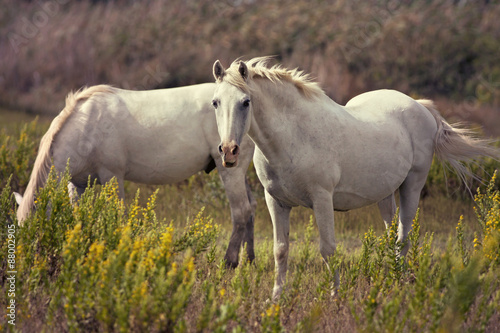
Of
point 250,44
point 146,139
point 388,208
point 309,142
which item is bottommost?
point 250,44

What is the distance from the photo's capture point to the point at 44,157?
551 centimetres

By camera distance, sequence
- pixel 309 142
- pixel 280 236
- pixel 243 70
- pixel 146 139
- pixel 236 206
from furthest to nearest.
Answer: pixel 236 206, pixel 146 139, pixel 280 236, pixel 309 142, pixel 243 70

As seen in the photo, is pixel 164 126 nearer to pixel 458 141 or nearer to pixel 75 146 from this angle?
pixel 75 146

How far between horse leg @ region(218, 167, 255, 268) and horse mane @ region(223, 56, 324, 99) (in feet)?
6.17

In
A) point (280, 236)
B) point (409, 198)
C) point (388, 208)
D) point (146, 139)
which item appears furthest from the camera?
point (146, 139)

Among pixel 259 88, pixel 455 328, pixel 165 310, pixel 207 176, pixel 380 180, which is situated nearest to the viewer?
pixel 455 328

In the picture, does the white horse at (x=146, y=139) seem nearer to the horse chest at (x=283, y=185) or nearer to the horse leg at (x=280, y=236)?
the horse leg at (x=280, y=236)

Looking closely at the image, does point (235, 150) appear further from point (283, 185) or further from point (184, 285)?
point (184, 285)

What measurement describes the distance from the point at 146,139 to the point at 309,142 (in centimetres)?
233

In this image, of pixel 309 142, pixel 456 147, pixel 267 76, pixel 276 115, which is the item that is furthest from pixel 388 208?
pixel 267 76

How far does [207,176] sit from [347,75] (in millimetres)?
11497

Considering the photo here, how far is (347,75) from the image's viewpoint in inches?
755

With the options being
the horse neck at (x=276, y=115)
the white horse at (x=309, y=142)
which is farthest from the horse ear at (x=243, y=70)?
the horse neck at (x=276, y=115)

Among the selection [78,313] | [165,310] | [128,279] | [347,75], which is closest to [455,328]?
[165,310]
